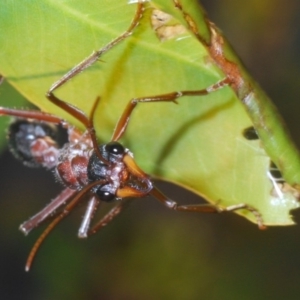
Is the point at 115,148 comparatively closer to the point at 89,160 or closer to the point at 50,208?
the point at 89,160

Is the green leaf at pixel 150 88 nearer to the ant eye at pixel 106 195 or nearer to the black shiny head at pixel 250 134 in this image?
the black shiny head at pixel 250 134

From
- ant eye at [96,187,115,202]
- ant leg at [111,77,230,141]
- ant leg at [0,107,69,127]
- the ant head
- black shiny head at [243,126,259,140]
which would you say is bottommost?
ant eye at [96,187,115,202]

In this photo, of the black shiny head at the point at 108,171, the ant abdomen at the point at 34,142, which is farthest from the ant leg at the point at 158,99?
the ant abdomen at the point at 34,142

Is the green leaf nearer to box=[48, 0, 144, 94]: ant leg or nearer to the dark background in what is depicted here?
box=[48, 0, 144, 94]: ant leg

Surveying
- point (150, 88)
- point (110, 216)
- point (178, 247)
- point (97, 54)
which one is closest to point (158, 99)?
point (150, 88)

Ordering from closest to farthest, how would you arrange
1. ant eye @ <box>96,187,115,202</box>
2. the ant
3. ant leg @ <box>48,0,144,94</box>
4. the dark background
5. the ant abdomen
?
ant leg @ <box>48,0,144,94</box> → the ant → ant eye @ <box>96,187,115,202</box> → the ant abdomen → the dark background

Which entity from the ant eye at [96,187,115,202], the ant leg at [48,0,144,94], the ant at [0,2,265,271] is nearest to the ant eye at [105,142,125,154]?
the ant at [0,2,265,271]

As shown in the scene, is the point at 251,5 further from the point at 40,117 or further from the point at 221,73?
the point at 221,73
